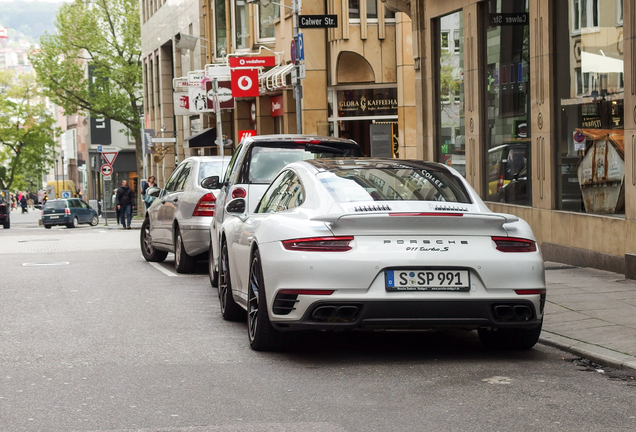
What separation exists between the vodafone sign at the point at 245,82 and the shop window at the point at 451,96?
33.8 ft

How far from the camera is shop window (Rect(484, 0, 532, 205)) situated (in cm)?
1609

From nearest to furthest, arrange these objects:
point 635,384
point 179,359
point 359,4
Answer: point 635,384 → point 179,359 → point 359,4

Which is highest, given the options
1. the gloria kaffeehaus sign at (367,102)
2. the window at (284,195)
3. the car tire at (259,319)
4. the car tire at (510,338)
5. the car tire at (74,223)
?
the gloria kaffeehaus sign at (367,102)

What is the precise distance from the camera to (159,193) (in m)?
16.6

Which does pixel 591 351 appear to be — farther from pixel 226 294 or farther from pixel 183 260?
pixel 183 260

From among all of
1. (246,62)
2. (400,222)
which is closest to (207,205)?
(400,222)

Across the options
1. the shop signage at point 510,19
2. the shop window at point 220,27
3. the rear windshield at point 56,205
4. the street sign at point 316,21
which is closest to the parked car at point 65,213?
the rear windshield at point 56,205

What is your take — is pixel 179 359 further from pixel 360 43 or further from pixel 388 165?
pixel 360 43

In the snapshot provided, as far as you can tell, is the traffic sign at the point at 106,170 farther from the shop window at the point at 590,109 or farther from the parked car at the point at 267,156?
the parked car at the point at 267,156

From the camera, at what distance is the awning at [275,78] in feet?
103

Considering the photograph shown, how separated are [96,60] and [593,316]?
6099 centimetres

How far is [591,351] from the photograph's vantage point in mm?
7582

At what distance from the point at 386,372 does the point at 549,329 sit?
2.19 m

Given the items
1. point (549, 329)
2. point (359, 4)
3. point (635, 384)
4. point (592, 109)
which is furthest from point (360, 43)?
point (635, 384)
